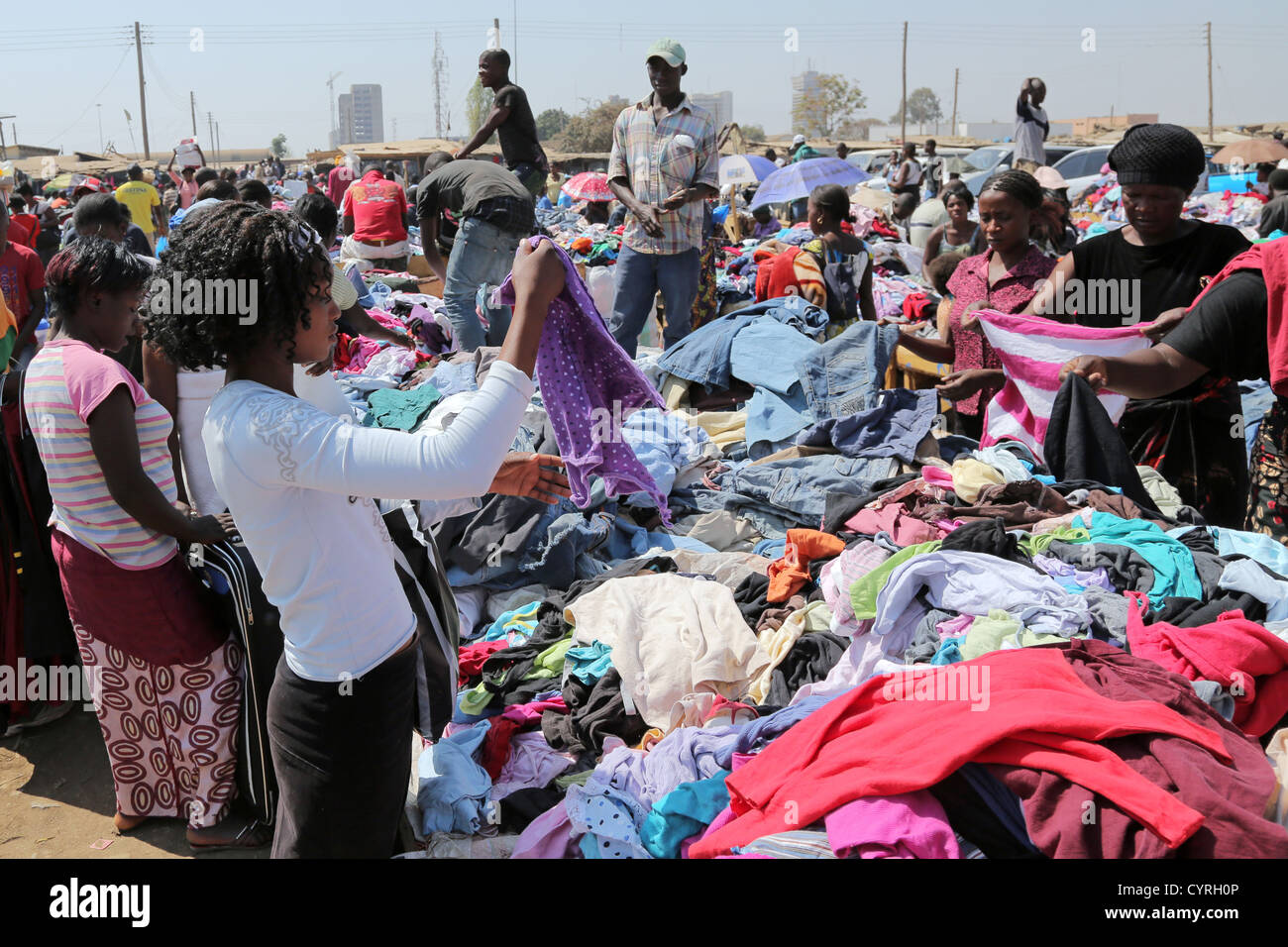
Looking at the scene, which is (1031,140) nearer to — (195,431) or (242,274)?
(195,431)

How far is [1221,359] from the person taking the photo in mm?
2803

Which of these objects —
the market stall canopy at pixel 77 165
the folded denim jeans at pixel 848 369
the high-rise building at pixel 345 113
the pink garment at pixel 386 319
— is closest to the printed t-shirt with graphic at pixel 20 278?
the pink garment at pixel 386 319

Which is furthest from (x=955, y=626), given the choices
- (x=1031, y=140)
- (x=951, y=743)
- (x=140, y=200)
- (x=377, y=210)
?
→ (x=140, y=200)

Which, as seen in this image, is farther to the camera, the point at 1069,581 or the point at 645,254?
the point at 645,254

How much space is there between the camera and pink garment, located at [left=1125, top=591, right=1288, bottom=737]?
2508mm

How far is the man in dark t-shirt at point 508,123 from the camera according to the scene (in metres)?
7.23

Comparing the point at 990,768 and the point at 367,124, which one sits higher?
the point at 367,124

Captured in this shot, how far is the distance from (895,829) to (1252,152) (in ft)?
70.9

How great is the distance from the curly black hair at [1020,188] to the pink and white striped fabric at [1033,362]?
0.70m

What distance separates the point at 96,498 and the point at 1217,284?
3328 mm

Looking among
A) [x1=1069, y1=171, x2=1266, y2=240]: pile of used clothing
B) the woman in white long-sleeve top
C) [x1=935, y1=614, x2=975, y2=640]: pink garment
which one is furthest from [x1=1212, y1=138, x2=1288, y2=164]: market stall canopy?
the woman in white long-sleeve top
